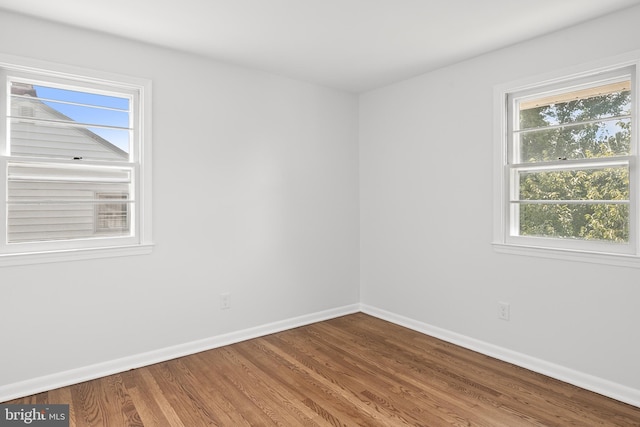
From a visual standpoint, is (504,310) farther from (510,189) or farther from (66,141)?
(66,141)

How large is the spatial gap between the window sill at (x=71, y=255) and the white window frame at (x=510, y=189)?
2831 millimetres

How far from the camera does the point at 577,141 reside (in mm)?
2832

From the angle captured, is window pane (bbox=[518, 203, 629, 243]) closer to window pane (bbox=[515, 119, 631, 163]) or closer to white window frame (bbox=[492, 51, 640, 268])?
white window frame (bbox=[492, 51, 640, 268])

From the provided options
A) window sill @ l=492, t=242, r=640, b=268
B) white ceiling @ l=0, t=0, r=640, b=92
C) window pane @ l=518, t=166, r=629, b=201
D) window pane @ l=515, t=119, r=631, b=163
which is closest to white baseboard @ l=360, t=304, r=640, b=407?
window sill @ l=492, t=242, r=640, b=268

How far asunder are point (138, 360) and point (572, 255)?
130 inches

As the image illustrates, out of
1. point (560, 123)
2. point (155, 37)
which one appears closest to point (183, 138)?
point (155, 37)

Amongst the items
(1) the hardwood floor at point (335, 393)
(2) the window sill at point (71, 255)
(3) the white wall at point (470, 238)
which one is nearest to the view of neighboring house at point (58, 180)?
(2) the window sill at point (71, 255)

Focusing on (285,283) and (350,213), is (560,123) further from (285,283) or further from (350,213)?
(285,283)

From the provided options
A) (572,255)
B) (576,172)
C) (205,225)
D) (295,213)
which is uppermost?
(576,172)

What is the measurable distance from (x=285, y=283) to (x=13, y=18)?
292 cm

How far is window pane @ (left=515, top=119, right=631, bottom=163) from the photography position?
8.65 ft

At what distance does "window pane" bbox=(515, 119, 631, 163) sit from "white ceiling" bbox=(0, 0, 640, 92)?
2.37ft

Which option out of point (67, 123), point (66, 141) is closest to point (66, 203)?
Result: point (66, 141)

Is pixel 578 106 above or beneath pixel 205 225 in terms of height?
above
